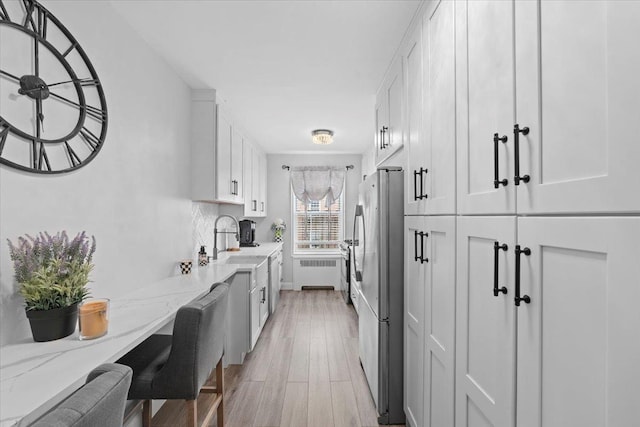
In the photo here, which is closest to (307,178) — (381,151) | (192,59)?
(381,151)

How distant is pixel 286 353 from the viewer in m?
3.22

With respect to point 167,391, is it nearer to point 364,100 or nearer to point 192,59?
point 192,59

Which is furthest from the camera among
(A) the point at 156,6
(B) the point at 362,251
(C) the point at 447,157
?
(B) the point at 362,251

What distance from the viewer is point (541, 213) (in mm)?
819

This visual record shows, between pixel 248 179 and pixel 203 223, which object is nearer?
pixel 203 223

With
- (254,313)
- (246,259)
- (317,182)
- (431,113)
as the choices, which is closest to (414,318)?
(431,113)

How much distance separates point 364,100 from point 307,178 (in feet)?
9.63

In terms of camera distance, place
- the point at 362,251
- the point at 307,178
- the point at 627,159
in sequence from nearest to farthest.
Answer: the point at 627,159
the point at 362,251
the point at 307,178

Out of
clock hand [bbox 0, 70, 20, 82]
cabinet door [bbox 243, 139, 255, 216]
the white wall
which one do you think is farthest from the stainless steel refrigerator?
cabinet door [bbox 243, 139, 255, 216]

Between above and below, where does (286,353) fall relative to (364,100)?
below

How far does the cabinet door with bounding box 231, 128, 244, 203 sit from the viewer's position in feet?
12.2

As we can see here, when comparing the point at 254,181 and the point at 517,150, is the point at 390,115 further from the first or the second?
the point at 254,181

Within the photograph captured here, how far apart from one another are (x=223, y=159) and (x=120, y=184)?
1.46 meters

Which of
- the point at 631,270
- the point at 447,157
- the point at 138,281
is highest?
the point at 447,157
